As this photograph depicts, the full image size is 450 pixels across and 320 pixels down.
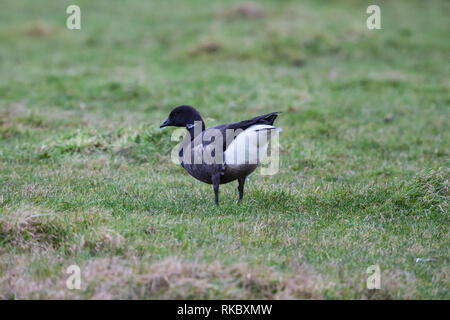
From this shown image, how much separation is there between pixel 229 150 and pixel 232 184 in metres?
1.93

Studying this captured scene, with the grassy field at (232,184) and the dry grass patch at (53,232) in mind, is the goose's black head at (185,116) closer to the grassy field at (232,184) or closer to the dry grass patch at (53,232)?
the grassy field at (232,184)

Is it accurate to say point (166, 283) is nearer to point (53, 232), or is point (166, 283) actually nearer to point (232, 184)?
point (53, 232)

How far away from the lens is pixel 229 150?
19.0 ft

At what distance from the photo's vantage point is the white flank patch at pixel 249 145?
5.63 meters

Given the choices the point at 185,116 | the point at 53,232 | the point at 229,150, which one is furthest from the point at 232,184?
the point at 53,232

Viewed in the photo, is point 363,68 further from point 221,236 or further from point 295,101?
point 221,236

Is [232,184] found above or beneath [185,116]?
beneath

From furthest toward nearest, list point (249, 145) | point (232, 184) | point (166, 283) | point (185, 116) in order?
point (232, 184)
point (185, 116)
point (249, 145)
point (166, 283)

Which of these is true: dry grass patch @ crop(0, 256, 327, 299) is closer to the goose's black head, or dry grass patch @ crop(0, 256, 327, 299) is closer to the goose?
the goose

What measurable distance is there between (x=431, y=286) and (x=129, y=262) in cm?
263

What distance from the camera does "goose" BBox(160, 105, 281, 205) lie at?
5.70 metres

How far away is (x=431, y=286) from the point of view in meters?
4.41

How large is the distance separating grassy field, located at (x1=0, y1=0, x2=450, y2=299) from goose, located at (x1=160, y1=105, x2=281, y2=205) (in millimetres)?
430

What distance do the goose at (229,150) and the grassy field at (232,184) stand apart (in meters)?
0.43
